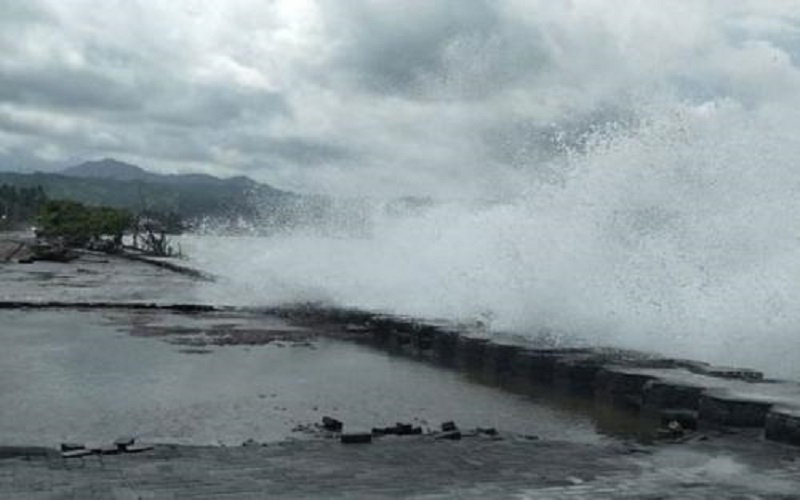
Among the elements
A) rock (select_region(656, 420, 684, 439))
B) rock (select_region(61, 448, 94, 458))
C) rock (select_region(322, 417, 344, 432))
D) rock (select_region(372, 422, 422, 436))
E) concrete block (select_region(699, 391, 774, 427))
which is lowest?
rock (select_region(61, 448, 94, 458))

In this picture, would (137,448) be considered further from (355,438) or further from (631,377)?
(631,377)

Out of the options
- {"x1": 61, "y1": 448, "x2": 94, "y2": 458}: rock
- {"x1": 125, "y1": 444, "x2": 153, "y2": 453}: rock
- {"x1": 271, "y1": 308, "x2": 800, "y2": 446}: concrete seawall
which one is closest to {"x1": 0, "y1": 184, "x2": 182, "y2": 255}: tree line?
{"x1": 271, "y1": 308, "x2": 800, "y2": 446}: concrete seawall

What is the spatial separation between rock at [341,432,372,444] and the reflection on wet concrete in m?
0.96

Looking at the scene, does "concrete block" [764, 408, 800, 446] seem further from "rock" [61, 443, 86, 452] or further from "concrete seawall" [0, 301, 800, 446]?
"rock" [61, 443, 86, 452]

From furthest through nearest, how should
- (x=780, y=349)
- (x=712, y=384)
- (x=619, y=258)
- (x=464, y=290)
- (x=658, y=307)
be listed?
(x=464, y=290)
(x=619, y=258)
(x=658, y=307)
(x=780, y=349)
(x=712, y=384)

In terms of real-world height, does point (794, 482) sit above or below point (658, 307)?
below

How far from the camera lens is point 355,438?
8.39 meters

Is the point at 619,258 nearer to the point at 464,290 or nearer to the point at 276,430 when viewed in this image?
the point at 464,290

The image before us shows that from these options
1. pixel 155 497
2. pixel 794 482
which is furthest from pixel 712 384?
pixel 155 497

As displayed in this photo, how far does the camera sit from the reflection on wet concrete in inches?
376

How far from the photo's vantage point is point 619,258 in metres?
21.0

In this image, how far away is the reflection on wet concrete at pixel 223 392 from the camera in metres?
9.56

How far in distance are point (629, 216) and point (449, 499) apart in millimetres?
16520

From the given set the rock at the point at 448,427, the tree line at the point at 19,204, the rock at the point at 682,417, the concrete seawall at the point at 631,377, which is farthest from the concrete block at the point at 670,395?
the tree line at the point at 19,204
